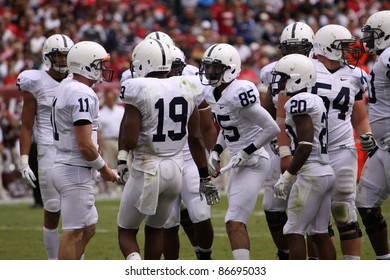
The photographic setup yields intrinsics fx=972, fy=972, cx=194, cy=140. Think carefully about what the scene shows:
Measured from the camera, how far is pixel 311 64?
7.02m

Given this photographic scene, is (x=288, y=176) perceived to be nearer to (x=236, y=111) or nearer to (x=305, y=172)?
(x=305, y=172)

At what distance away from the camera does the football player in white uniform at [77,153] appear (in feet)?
22.3

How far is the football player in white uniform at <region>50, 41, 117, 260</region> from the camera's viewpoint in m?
6.78

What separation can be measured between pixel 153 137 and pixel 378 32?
79.9 inches

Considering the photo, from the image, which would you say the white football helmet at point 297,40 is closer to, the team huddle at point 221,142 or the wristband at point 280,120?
the team huddle at point 221,142

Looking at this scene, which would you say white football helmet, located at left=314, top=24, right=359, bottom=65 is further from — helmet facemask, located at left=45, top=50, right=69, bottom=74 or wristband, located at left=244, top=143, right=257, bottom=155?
helmet facemask, located at left=45, top=50, right=69, bottom=74

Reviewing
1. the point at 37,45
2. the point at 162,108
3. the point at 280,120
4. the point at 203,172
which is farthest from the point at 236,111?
the point at 37,45

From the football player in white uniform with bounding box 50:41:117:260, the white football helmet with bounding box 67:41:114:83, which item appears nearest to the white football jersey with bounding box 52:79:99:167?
the football player in white uniform with bounding box 50:41:117:260

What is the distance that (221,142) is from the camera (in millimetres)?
7848

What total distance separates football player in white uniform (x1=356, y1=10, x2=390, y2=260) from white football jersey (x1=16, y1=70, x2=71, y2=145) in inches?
99.5

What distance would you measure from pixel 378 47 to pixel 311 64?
2.55 ft

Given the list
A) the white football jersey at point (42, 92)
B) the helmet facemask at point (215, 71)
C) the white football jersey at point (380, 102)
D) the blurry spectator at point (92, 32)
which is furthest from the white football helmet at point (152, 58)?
the blurry spectator at point (92, 32)
